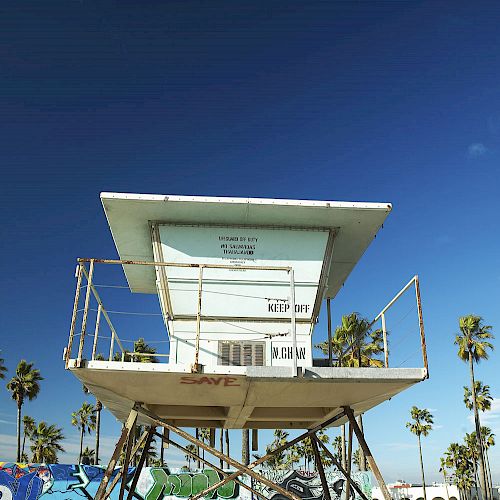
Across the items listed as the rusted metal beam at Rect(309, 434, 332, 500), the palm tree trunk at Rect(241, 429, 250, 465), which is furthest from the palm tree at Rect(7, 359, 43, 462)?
the rusted metal beam at Rect(309, 434, 332, 500)

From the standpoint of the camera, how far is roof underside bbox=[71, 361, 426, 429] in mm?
8359

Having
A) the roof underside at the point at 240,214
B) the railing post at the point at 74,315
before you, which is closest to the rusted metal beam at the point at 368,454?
the roof underside at the point at 240,214

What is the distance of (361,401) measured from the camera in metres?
10.5

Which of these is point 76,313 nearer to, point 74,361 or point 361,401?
point 74,361

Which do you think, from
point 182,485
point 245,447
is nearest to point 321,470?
Result: point 182,485

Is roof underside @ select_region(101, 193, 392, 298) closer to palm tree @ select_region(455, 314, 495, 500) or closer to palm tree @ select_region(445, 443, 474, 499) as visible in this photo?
palm tree @ select_region(455, 314, 495, 500)

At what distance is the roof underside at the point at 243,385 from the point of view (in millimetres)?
8359

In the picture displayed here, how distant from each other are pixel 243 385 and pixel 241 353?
3.65 feet

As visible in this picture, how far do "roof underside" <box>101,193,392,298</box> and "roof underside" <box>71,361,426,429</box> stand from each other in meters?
3.14

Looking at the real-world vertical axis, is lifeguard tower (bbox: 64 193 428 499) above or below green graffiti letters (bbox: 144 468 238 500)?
above

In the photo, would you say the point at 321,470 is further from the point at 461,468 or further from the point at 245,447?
the point at 461,468

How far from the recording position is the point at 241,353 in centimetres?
992

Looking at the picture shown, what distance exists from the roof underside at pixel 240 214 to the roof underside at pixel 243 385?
314 centimetres

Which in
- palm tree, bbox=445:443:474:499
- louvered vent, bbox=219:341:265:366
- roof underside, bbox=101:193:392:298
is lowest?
palm tree, bbox=445:443:474:499
